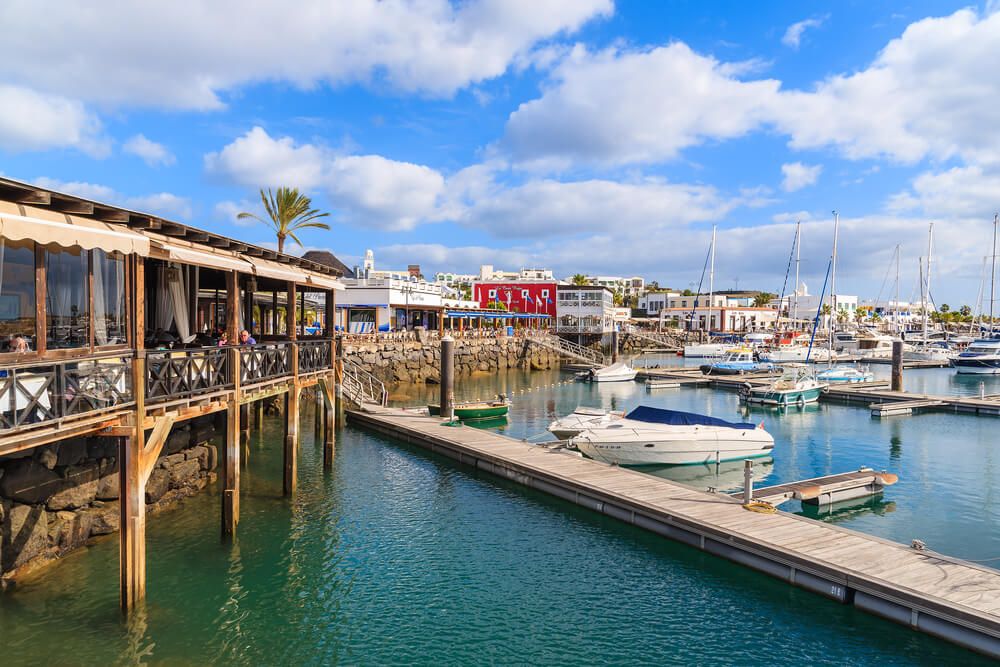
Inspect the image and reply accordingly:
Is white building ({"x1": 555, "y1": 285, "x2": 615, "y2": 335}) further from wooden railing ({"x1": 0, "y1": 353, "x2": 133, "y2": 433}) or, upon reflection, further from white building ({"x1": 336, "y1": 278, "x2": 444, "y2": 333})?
wooden railing ({"x1": 0, "y1": 353, "x2": 133, "y2": 433})

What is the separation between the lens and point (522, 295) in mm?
93188

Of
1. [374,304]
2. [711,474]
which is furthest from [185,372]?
[374,304]

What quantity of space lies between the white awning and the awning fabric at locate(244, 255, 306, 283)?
638 millimetres

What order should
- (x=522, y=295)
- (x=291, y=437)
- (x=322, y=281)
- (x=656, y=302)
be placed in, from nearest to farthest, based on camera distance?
(x=291, y=437), (x=322, y=281), (x=522, y=295), (x=656, y=302)

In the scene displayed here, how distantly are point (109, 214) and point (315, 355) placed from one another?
11323 mm

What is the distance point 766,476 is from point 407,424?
15.8 meters

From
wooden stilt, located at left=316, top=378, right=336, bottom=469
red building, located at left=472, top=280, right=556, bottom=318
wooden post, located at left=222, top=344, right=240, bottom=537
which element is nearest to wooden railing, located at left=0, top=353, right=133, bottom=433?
wooden post, located at left=222, top=344, right=240, bottom=537

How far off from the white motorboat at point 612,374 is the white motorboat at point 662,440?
30.2 metres

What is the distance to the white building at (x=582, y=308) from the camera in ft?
286

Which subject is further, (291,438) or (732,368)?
(732,368)

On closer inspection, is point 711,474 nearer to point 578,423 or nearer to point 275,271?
point 578,423

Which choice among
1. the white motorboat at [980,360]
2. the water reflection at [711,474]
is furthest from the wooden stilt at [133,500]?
the white motorboat at [980,360]

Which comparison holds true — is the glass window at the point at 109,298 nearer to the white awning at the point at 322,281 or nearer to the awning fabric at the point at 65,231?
the awning fabric at the point at 65,231

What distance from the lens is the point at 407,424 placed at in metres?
27.6
